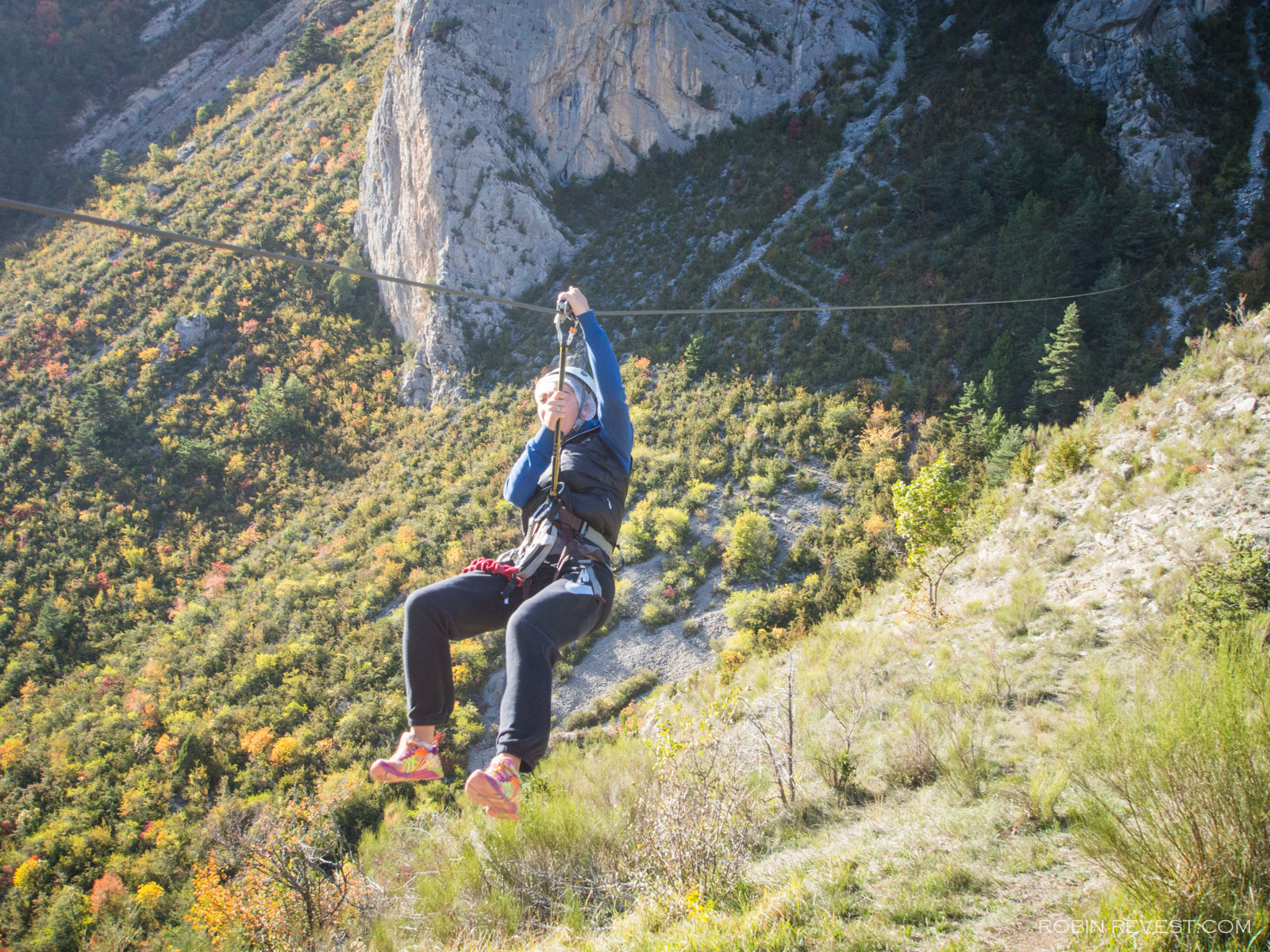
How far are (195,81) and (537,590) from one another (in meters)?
62.8

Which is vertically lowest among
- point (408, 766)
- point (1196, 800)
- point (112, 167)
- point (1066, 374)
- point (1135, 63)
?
point (1066, 374)

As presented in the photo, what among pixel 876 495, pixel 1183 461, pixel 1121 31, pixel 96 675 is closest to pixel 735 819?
pixel 1183 461

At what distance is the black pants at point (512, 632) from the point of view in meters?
2.46

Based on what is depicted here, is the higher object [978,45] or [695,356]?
[978,45]

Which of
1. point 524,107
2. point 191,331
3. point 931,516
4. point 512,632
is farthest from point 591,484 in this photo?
point 191,331

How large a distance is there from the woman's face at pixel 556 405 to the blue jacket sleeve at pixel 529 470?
0.16 m

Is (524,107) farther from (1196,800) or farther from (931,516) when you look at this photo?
(1196,800)

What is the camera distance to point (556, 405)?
11.3ft

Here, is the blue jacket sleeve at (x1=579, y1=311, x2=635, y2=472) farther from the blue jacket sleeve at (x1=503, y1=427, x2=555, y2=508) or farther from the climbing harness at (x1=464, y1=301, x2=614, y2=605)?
the blue jacket sleeve at (x1=503, y1=427, x2=555, y2=508)

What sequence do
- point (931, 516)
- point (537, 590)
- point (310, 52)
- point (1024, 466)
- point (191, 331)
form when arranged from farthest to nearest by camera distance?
1. point (310, 52)
2. point (191, 331)
3. point (1024, 466)
4. point (931, 516)
5. point (537, 590)

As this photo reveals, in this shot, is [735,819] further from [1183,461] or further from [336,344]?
[336,344]

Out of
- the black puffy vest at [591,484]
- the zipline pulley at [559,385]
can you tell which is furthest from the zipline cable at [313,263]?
the black puffy vest at [591,484]

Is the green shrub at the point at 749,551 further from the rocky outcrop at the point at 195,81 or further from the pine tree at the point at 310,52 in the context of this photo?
the rocky outcrop at the point at 195,81

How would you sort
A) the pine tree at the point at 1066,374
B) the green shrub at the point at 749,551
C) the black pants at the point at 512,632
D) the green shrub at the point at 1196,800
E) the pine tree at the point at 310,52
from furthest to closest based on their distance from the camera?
the pine tree at the point at 310,52
the pine tree at the point at 1066,374
the green shrub at the point at 749,551
the black pants at the point at 512,632
the green shrub at the point at 1196,800
